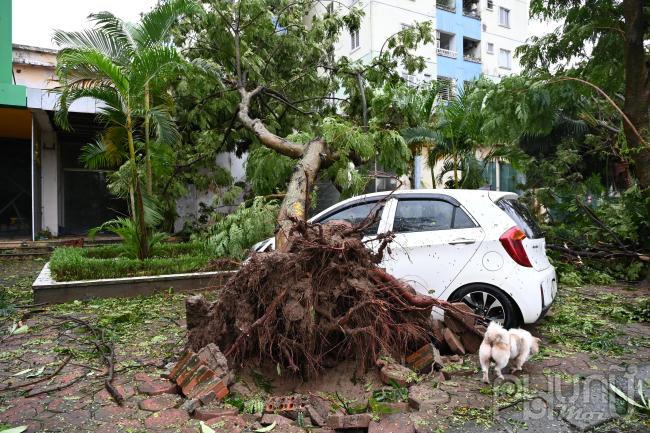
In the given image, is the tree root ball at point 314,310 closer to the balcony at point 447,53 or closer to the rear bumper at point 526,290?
the rear bumper at point 526,290

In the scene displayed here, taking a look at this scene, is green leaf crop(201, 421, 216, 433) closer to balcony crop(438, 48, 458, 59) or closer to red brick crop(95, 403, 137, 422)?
red brick crop(95, 403, 137, 422)

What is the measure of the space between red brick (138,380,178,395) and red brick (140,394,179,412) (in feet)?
0.18

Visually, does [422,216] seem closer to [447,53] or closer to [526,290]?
[526,290]

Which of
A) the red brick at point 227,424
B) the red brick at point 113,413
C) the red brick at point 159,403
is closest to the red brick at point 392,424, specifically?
the red brick at point 227,424

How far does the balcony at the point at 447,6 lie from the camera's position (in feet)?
76.6

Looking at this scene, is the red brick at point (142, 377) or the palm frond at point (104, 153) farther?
the palm frond at point (104, 153)

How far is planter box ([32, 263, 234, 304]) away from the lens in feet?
21.9

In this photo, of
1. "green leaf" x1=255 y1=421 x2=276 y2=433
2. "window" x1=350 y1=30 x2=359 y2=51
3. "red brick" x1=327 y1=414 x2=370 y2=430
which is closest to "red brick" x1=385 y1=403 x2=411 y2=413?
"red brick" x1=327 y1=414 x2=370 y2=430

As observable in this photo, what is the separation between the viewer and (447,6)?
2386cm

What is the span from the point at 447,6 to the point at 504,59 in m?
5.11

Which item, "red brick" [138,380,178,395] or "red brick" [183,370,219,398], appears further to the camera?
"red brick" [138,380,178,395]

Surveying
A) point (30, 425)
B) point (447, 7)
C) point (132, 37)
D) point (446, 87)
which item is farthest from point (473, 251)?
point (447, 7)

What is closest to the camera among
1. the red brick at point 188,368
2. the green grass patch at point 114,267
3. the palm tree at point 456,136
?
the red brick at point 188,368

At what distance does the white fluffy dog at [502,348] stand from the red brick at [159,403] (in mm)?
2535
